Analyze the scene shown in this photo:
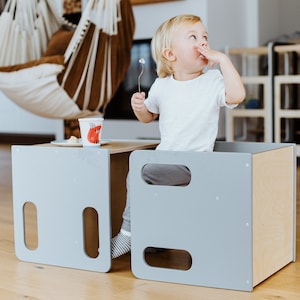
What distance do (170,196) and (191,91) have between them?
0.26 meters

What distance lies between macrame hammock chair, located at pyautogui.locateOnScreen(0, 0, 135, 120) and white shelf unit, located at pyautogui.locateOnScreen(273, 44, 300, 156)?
0.79 m

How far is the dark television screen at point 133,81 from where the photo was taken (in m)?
3.59

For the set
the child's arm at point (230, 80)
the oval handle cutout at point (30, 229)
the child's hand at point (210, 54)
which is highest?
the child's hand at point (210, 54)

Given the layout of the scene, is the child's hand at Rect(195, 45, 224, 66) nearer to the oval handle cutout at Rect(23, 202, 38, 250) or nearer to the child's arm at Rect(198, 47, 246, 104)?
the child's arm at Rect(198, 47, 246, 104)

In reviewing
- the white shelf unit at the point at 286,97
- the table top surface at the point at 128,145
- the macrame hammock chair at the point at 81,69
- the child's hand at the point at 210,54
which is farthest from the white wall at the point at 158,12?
the child's hand at the point at 210,54

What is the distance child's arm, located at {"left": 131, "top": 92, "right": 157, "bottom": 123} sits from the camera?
5.04ft

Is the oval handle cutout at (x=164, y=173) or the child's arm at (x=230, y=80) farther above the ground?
the child's arm at (x=230, y=80)

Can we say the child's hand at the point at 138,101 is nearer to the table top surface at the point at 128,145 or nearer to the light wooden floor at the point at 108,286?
→ the table top surface at the point at 128,145

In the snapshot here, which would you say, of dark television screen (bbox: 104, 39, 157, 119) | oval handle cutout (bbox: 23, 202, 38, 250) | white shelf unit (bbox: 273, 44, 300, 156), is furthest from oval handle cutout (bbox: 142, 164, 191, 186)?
dark television screen (bbox: 104, 39, 157, 119)

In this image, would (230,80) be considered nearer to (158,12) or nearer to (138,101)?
(138,101)

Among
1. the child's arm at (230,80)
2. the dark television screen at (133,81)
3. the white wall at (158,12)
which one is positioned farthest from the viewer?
the dark television screen at (133,81)

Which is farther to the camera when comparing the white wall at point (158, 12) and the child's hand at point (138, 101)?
the white wall at point (158, 12)

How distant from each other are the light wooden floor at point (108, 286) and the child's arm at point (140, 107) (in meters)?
0.33

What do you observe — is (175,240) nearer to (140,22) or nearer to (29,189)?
(29,189)
